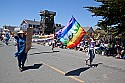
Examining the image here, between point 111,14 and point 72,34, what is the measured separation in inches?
323

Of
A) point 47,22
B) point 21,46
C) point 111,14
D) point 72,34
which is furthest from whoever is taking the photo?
point 47,22

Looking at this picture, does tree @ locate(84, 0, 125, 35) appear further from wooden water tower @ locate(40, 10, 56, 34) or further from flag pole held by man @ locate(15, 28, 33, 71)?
wooden water tower @ locate(40, 10, 56, 34)

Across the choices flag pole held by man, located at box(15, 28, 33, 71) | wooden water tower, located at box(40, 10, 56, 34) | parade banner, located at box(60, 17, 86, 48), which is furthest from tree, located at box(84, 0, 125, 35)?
wooden water tower, located at box(40, 10, 56, 34)

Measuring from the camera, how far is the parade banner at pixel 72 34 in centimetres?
951

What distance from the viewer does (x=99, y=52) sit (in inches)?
760

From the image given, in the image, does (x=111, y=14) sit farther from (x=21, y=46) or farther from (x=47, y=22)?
(x=47, y=22)

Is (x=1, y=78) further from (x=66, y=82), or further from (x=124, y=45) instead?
(x=124, y=45)

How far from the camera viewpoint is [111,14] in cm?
1678

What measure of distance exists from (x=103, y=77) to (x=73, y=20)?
3232 mm

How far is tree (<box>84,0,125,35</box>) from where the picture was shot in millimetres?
15730

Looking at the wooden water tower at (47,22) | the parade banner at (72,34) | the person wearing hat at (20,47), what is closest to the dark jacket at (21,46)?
the person wearing hat at (20,47)

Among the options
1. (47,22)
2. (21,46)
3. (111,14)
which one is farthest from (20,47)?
(47,22)

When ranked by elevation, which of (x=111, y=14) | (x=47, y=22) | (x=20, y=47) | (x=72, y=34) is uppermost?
(x=47, y=22)

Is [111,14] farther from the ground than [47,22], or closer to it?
closer to it
